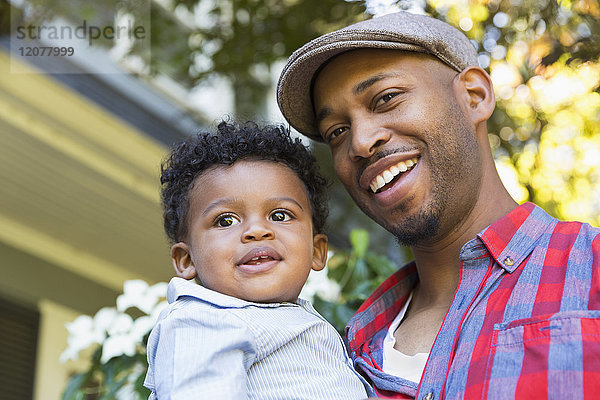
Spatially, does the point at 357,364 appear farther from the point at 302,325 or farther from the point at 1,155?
the point at 1,155

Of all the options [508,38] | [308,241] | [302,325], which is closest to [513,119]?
[508,38]

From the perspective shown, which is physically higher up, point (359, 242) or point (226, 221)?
point (359, 242)

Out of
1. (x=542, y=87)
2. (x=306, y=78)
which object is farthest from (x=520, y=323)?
(x=542, y=87)

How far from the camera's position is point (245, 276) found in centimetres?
199

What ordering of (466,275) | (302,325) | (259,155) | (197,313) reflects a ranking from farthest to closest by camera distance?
1. (259,155)
2. (466,275)
3. (302,325)
4. (197,313)

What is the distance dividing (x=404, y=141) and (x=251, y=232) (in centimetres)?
53

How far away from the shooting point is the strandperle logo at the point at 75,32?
13.3 ft

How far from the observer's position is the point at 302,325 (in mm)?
1908

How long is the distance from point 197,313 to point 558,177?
11.1ft

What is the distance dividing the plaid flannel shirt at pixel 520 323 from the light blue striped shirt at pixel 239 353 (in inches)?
7.8

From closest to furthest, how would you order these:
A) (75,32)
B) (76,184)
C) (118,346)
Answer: (118,346), (75,32), (76,184)

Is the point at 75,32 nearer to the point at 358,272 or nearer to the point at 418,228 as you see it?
the point at 358,272

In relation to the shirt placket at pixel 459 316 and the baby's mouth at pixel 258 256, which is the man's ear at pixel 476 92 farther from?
the baby's mouth at pixel 258 256

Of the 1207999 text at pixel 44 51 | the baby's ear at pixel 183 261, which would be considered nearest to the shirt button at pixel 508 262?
the baby's ear at pixel 183 261
